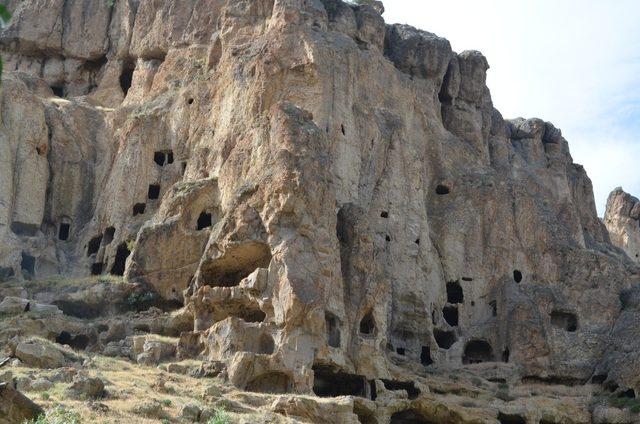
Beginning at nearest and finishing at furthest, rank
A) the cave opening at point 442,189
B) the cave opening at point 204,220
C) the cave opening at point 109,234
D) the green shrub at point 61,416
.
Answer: the green shrub at point 61,416 < the cave opening at point 204,220 < the cave opening at point 109,234 < the cave opening at point 442,189

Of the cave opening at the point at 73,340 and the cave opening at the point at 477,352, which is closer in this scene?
the cave opening at the point at 73,340

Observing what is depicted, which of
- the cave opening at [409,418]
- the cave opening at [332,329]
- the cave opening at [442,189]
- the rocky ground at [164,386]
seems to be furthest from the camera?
the cave opening at [442,189]

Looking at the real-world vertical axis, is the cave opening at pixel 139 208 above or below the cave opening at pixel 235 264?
above

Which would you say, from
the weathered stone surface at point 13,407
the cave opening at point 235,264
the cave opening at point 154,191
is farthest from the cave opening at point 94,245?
the weathered stone surface at point 13,407

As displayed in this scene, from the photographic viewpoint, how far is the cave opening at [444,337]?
47094mm

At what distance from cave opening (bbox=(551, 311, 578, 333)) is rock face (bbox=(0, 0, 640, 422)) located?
11 centimetres

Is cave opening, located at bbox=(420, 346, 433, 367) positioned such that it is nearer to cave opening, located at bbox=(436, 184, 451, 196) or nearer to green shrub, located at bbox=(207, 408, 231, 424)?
cave opening, located at bbox=(436, 184, 451, 196)

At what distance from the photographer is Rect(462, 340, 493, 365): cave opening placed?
4703cm

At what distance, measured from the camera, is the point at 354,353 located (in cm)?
3900

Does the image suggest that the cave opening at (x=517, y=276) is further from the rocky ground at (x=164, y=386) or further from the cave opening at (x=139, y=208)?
the cave opening at (x=139, y=208)

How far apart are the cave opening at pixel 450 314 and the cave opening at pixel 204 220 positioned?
40.1 feet

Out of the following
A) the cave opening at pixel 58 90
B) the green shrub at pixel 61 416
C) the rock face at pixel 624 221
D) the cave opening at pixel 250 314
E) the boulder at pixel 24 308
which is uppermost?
the cave opening at pixel 58 90

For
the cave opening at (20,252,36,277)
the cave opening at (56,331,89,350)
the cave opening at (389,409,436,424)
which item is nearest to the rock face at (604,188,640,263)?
the cave opening at (389,409,436,424)

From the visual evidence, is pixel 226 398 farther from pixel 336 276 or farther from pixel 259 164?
pixel 259 164
